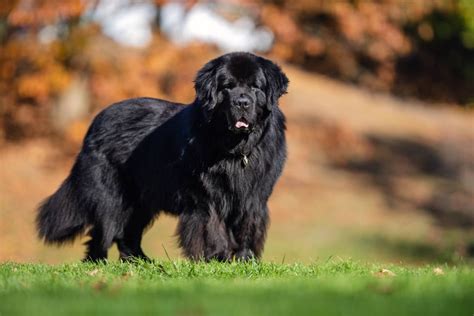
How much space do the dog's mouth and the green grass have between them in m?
1.49

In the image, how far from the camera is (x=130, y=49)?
23328mm

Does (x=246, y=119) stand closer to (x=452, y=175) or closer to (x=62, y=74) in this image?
(x=62, y=74)

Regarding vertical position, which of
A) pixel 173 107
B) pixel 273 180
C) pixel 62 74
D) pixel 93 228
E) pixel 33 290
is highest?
pixel 62 74

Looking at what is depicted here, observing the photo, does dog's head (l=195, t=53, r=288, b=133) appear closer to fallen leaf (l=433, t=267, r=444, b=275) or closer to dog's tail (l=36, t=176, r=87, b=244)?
fallen leaf (l=433, t=267, r=444, b=275)

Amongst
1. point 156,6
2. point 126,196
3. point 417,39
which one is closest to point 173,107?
point 126,196

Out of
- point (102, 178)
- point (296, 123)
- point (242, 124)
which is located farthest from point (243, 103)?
point (296, 123)

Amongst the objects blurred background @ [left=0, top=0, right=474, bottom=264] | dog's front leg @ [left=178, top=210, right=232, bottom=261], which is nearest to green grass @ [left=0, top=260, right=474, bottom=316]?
dog's front leg @ [left=178, top=210, right=232, bottom=261]

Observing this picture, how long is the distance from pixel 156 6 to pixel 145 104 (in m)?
12.7

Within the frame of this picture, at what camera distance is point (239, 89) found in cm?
845

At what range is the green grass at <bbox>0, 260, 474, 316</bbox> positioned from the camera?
5.06 meters

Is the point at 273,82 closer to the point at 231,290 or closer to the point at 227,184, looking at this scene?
the point at 227,184

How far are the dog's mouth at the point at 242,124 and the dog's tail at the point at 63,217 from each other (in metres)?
2.61

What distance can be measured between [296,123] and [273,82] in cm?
2122

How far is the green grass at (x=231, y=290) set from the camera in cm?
506
